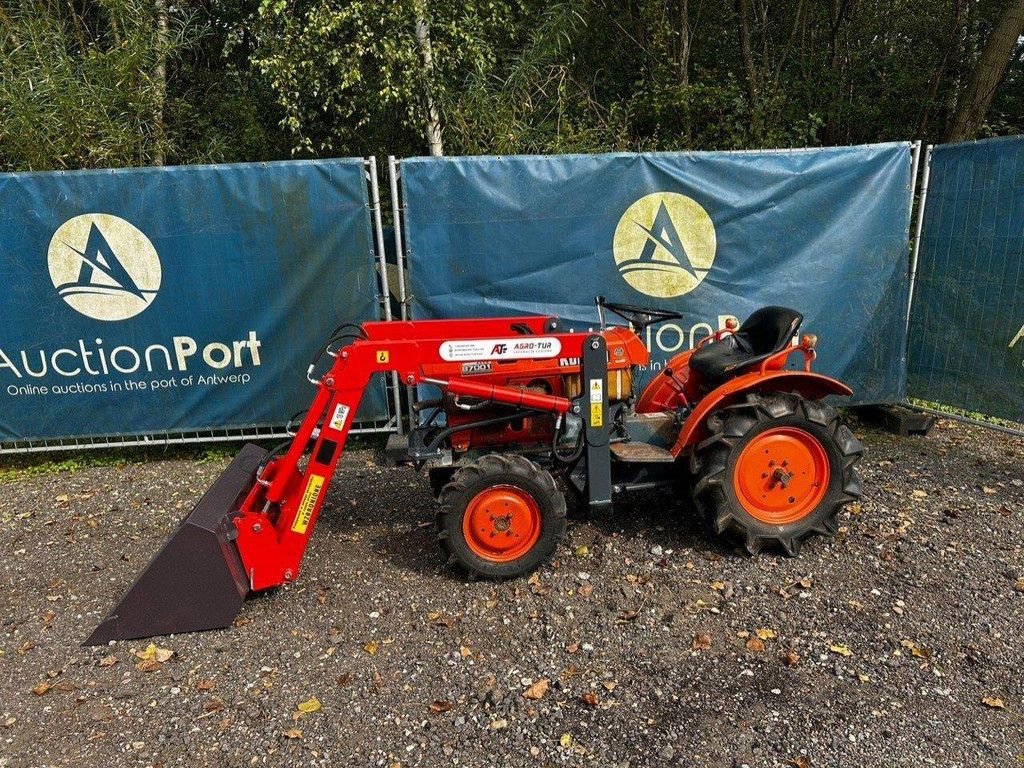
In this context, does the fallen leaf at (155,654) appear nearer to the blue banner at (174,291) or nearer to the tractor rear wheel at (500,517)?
the tractor rear wheel at (500,517)

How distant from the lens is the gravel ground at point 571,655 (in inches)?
96.9

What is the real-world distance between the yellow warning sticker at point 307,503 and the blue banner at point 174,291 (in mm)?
2132

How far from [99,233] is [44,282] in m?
0.56

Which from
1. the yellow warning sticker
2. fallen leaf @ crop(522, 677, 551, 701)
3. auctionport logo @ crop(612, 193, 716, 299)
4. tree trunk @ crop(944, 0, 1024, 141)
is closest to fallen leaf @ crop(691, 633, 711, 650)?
fallen leaf @ crop(522, 677, 551, 701)

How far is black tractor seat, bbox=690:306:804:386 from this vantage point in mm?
3738

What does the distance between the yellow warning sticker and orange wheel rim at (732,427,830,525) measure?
2102mm

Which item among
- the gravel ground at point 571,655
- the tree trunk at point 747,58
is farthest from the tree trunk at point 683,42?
the gravel ground at point 571,655

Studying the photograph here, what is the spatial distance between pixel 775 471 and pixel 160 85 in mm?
7279

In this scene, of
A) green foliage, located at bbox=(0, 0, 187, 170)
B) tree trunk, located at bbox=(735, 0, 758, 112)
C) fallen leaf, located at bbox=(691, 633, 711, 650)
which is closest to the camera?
fallen leaf, located at bbox=(691, 633, 711, 650)

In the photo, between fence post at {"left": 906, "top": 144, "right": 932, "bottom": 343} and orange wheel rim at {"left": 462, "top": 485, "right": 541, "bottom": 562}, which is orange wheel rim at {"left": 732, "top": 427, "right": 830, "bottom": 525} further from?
fence post at {"left": 906, "top": 144, "right": 932, "bottom": 343}

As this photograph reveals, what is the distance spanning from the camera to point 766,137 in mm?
8383

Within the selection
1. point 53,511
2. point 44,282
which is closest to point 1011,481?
point 53,511

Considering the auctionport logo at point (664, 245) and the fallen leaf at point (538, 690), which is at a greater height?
the auctionport logo at point (664, 245)

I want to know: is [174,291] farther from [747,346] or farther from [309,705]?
[747,346]
